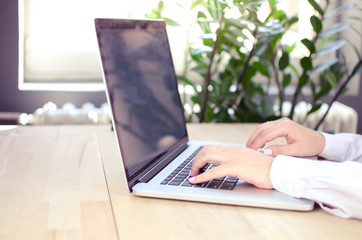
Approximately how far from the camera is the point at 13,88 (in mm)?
2455

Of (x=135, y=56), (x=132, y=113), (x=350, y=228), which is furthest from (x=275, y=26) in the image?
(x=350, y=228)

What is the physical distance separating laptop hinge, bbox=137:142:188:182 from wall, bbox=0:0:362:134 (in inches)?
57.2

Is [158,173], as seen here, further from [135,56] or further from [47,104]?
[47,104]

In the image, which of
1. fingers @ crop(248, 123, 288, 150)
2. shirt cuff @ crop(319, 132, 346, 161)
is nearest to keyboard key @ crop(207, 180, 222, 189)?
fingers @ crop(248, 123, 288, 150)

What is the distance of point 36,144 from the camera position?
3.99ft

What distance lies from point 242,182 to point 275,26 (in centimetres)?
84

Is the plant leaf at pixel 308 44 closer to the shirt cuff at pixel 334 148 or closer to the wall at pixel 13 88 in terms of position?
the shirt cuff at pixel 334 148

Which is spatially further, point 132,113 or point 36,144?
point 36,144

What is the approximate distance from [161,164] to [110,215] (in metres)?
0.25

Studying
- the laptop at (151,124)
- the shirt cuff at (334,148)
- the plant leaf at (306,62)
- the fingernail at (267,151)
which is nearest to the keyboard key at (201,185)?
the laptop at (151,124)

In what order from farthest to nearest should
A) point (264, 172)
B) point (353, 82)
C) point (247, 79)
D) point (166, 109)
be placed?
point (353, 82)
point (247, 79)
point (166, 109)
point (264, 172)

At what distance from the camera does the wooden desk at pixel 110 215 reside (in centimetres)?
67

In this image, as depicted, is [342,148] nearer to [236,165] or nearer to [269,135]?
[269,135]

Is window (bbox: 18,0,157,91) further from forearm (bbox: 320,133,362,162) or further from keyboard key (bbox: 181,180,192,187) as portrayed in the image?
keyboard key (bbox: 181,180,192,187)
